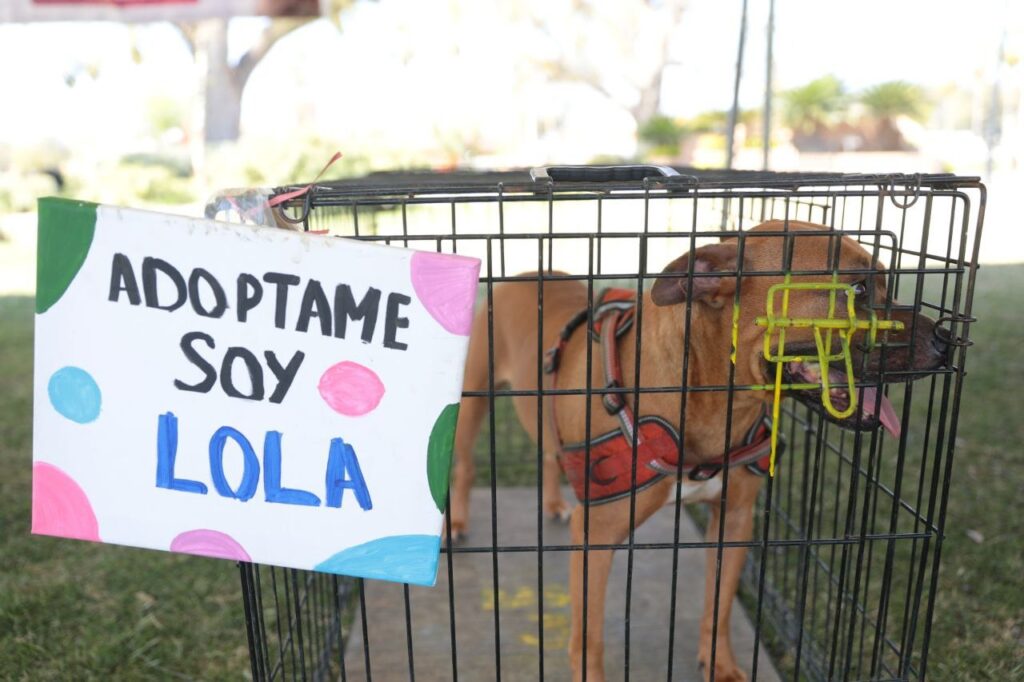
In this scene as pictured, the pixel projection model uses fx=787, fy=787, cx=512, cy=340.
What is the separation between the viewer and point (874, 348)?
176cm

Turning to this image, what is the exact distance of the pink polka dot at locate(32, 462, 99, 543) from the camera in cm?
155

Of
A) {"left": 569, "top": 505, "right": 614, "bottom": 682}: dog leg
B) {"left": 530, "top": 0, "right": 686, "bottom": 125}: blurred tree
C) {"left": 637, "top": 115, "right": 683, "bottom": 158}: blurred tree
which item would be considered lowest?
{"left": 569, "top": 505, "right": 614, "bottom": 682}: dog leg

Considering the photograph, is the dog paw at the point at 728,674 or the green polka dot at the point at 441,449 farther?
the dog paw at the point at 728,674

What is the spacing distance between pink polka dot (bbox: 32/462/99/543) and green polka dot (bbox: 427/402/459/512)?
68 centimetres

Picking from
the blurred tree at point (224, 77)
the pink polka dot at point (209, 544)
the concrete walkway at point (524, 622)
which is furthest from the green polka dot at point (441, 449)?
the blurred tree at point (224, 77)

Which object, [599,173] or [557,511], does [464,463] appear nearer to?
[557,511]

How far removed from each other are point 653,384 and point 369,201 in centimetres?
91

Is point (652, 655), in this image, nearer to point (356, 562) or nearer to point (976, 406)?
point (356, 562)

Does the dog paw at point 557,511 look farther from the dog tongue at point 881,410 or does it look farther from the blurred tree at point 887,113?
the blurred tree at point 887,113

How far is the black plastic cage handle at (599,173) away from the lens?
1885 mm

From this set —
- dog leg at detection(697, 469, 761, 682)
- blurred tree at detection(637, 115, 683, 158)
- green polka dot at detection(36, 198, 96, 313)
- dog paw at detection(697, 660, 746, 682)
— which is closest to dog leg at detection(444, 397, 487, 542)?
dog leg at detection(697, 469, 761, 682)

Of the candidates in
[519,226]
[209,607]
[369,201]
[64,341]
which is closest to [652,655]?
[209,607]

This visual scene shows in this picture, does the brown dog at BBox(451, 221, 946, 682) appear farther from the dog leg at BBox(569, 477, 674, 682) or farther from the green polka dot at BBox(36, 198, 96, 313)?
the green polka dot at BBox(36, 198, 96, 313)

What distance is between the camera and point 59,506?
1.57 metres
